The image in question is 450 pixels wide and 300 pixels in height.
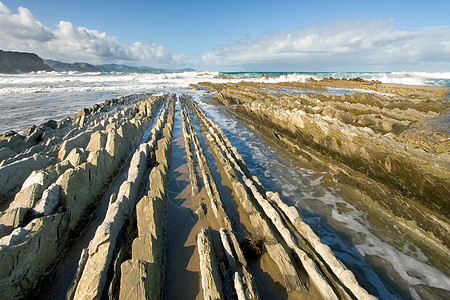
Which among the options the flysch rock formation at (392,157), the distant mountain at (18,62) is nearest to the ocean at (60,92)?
the flysch rock formation at (392,157)

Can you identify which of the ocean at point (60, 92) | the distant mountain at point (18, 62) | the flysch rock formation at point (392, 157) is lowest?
the ocean at point (60, 92)

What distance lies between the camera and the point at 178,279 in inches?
150

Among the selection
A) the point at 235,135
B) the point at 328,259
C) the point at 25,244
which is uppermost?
the point at 25,244

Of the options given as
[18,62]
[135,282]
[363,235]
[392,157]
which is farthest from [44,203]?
[18,62]

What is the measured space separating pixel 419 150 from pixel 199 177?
732cm

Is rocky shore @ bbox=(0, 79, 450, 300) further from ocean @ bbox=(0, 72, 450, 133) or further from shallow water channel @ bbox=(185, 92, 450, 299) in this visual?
ocean @ bbox=(0, 72, 450, 133)

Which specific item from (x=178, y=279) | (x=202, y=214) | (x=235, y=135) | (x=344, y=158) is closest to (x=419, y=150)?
(x=344, y=158)

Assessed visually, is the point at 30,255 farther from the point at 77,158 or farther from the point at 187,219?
the point at 77,158

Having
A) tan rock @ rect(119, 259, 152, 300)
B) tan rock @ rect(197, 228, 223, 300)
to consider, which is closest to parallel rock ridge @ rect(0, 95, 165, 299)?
tan rock @ rect(119, 259, 152, 300)

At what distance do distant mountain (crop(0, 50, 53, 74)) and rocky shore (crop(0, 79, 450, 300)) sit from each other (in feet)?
503

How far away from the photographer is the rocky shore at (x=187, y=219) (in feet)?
11.4

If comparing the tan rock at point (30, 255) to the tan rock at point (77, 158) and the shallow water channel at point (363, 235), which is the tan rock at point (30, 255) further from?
the shallow water channel at point (363, 235)

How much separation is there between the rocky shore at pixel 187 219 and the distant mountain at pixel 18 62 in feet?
503

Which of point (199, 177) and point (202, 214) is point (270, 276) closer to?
point (202, 214)
